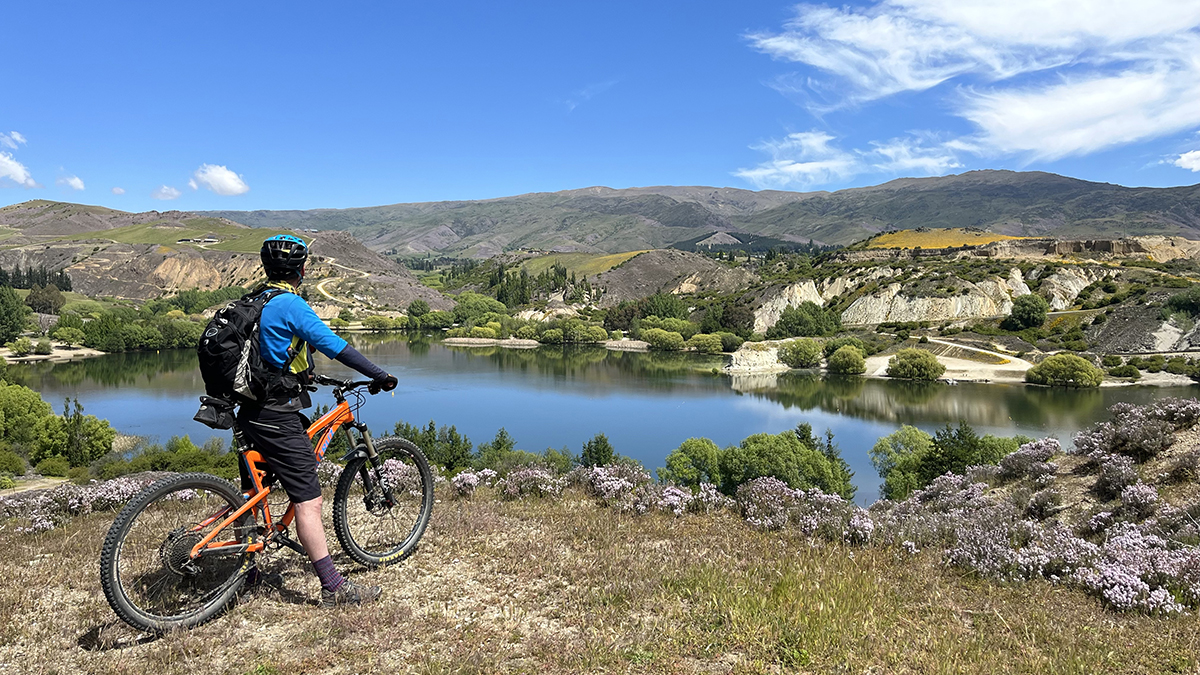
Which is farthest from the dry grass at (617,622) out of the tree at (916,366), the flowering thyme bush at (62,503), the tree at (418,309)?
the tree at (418,309)

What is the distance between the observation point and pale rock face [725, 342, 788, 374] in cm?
7262

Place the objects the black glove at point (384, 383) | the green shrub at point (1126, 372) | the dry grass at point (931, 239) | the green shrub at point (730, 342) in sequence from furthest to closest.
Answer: the dry grass at point (931, 239) < the green shrub at point (730, 342) < the green shrub at point (1126, 372) < the black glove at point (384, 383)

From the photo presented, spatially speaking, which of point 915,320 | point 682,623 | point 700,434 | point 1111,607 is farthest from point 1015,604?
point 915,320

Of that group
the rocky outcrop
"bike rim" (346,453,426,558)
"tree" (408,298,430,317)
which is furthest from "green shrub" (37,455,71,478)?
"tree" (408,298,430,317)

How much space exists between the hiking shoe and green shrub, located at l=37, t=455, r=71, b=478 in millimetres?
34001

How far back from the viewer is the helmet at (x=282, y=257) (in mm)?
4562

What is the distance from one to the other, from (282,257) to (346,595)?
2402 mm

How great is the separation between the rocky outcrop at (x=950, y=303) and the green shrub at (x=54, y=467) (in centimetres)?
8403

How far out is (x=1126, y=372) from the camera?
187 ft

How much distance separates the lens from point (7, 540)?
6.71m

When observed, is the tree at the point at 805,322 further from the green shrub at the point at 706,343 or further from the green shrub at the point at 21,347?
the green shrub at the point at 21,347

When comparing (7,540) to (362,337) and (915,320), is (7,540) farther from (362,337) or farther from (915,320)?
(362,337)

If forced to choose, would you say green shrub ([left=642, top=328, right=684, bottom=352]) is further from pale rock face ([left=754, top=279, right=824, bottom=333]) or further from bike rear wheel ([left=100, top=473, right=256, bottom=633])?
bike rear wheel ([left=100, top=473, right=256, bottom=633])

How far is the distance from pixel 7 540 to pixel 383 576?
4.54 metres
